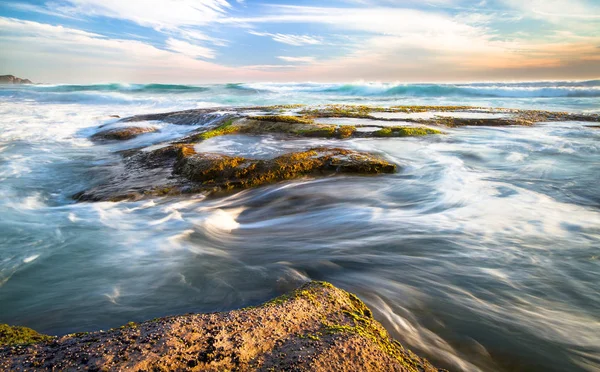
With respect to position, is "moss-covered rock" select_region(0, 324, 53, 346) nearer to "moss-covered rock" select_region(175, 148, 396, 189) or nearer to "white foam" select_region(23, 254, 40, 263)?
"white foam" select_region(23, 254, 40, 263)

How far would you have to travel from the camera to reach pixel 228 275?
3.51 m

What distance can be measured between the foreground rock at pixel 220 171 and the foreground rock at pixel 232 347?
400 centimetres

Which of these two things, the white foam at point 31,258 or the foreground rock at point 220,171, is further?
the foreground rock at point 220,171

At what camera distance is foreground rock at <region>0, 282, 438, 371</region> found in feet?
5.20

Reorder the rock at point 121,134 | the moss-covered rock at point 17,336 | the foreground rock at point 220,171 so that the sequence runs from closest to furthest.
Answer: the moss-covered rock at point 17,336 → the foreground rock at point 220,171 → the rock at point 121,134

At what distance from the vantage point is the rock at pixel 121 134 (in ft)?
38.0

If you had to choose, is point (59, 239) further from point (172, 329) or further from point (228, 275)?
point (172, 329)

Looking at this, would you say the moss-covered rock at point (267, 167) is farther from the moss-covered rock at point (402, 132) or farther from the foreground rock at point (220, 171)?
the moss-covered rock at point (402, 132)

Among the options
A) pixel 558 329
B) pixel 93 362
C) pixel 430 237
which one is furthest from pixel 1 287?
pixel 558 329

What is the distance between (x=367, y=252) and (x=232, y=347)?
8.84ft

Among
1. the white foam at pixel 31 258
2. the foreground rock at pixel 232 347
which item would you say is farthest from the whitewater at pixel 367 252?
the foreground rock at pixel 232 347

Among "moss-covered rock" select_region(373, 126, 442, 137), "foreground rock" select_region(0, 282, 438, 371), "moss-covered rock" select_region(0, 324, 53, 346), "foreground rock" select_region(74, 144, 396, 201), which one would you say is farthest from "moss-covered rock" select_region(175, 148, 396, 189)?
"foreground rock" select_region(0, 282, 438, 371)

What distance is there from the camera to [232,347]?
5.56 ft

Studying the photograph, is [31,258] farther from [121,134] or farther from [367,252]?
[121,134]
